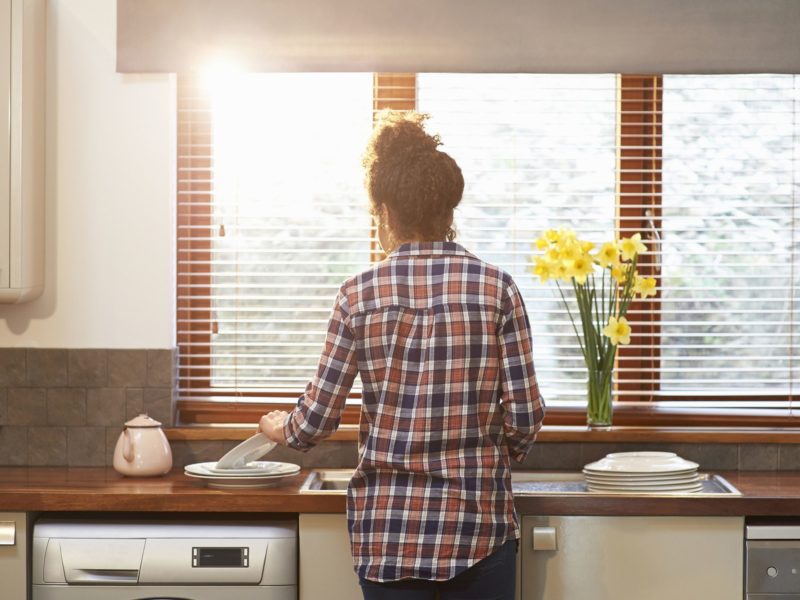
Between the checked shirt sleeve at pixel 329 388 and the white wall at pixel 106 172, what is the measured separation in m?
0.98

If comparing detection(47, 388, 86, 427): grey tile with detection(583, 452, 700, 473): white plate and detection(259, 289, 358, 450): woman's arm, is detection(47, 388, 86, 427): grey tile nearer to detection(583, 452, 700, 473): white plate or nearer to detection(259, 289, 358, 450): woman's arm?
detection(259, 289, 358, 450): woman's arm

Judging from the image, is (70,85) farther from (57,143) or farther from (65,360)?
(65,360)

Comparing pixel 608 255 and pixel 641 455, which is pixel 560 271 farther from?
pixel 641 455

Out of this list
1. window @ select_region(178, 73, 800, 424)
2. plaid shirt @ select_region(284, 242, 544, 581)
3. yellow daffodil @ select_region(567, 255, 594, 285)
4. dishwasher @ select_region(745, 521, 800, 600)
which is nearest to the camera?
plaid shirt @ select_region(284, 242, 544, 581)

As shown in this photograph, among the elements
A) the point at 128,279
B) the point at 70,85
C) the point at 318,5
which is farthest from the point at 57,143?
the point at 318,5

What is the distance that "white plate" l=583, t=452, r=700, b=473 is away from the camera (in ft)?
8.80

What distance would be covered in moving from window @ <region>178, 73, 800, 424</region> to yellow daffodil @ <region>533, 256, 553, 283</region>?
248 millimetres

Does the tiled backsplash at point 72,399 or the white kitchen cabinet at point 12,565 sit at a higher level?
the tiled backsplash at point 72,399

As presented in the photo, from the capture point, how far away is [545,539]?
100 inches

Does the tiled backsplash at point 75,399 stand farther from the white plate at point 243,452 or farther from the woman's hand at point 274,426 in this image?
the woman's hand at point 274,426

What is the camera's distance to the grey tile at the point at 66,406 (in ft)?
10.2

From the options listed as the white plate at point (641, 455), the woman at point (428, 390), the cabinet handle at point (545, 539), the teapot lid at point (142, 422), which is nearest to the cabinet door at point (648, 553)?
the cabinet handle at point (545, 539)

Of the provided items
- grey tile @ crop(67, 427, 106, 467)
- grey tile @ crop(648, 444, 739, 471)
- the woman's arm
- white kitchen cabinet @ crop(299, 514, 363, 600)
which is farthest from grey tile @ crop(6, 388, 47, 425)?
grey tile @ crop(648, 444, 739, 471)

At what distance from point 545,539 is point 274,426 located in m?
0.70
